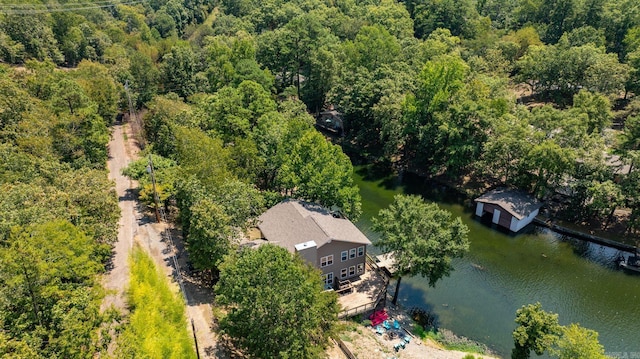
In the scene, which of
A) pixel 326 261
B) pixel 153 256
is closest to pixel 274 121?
pixel 153 256

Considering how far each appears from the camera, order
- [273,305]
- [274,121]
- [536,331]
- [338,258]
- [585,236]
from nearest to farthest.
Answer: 1. [273,305]
2. [536,331]
3. [338,258]
4. [585,236]
5. [274,121]

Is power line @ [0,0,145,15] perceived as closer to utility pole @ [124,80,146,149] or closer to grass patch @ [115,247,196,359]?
utility pole @ [124,80,146,149]

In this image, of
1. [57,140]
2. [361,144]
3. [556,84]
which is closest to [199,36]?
[361,144]

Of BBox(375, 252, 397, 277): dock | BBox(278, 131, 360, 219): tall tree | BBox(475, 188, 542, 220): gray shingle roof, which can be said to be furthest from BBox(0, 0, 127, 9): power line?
BBox(475, 188, 542, 220): gray shingle roof

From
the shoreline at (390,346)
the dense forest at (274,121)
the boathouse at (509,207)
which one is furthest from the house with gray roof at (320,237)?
the boathouse at (509,207)

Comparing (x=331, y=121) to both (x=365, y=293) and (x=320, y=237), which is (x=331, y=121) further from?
(x=365, y=293)

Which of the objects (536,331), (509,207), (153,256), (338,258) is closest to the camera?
(536,331)

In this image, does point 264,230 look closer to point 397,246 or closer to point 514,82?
point 397,246

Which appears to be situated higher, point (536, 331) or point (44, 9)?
point (44, 9)
